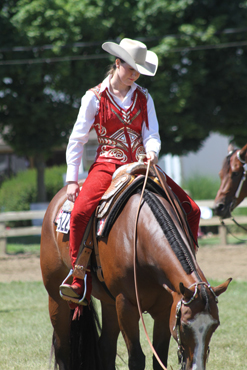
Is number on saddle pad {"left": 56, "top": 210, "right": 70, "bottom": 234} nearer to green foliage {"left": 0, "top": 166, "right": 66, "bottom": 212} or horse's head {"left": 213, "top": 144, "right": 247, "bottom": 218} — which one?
horse's head {"left": 213, "top": 144, "right": 247, "bottom": 218}

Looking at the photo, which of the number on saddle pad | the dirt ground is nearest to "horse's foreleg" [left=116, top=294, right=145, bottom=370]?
the number on saddle pad

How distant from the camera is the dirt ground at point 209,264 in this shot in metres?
8.16

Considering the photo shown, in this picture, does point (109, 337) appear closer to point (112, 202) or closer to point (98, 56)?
point (112, 202)

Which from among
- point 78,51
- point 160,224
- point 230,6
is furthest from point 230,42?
point 160,224

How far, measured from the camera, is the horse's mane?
7.77 ft

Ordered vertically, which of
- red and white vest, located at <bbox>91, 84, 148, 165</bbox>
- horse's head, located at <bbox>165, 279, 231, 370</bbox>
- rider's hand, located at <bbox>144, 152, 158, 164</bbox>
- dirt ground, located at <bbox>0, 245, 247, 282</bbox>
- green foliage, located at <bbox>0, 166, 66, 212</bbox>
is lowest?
green foliage, located at <bbox>0, 166, 66, 212</bbox>

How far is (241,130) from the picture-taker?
50.0 feet

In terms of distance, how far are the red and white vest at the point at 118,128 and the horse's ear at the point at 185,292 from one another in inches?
→ 49.3

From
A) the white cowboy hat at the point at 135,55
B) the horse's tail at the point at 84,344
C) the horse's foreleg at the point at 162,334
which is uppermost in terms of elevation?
the white cowboy hat at the point at 135,55

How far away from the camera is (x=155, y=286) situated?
2.70m

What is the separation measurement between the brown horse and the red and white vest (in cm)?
41

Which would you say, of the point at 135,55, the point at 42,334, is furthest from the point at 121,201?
the point at 42,334

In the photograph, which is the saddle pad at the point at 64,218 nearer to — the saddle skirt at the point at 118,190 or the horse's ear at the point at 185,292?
the saddle skirt at the point at 118,190

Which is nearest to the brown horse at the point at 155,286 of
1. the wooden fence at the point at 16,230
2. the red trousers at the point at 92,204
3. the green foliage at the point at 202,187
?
the red trousers at the point at 92,204
